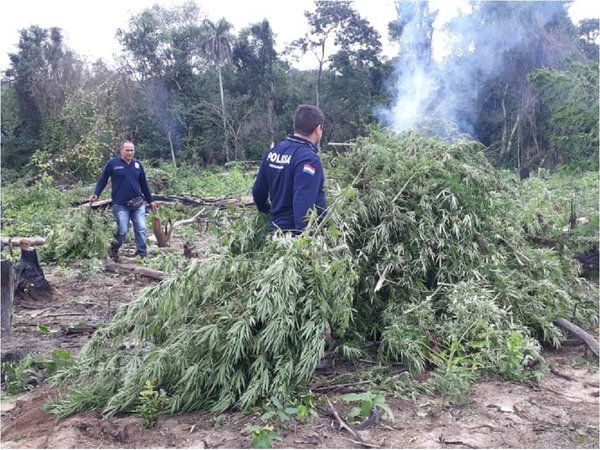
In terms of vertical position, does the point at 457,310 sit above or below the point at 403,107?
below

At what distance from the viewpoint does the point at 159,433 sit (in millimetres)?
2842

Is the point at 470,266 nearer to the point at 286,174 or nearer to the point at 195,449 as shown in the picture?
the point at 286,174

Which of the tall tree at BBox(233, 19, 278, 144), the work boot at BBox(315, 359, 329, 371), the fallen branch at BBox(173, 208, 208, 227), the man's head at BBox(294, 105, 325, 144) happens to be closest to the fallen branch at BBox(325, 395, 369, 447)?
the work boot at BBox(315, 359, 329, 371)

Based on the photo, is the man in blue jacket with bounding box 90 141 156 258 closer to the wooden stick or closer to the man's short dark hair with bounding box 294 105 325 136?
the man's short dark hair with bounding box 294 105 325 136

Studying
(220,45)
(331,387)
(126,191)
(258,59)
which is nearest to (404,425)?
(331,387)

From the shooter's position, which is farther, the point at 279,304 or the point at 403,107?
the point at 403,107

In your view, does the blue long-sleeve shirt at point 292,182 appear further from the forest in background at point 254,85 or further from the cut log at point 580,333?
the forest in background at point 254,85

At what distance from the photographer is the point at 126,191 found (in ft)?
24.0

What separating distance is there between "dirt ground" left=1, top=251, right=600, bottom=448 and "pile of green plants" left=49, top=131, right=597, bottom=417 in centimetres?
11

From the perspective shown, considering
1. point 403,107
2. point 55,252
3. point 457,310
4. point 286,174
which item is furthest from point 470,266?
point 403,107

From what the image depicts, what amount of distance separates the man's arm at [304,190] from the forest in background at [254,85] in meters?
14.3

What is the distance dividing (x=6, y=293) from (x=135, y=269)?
207 centimetres

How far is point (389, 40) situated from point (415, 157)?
70.0ft

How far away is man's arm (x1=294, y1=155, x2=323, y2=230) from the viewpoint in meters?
3.56
